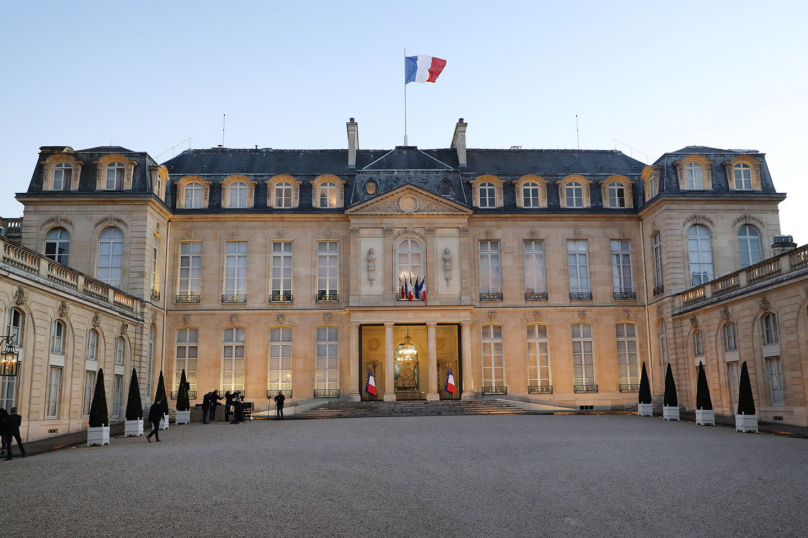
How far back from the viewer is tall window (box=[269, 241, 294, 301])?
3366cm

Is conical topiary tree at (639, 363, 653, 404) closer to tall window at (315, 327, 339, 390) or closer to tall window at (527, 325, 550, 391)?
tall window at (527, 325, 550, 391)

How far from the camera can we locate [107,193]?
30.5m

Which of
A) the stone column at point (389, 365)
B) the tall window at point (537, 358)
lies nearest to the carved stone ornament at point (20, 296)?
the stone column at point (389, 365)

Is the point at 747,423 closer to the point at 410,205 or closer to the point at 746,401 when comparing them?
the point at 746,401

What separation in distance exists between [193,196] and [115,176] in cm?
390

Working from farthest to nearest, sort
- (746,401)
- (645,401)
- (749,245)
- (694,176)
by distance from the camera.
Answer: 1. (694,176)
2. (749,245)
3. (645,401)
4. (746,401)

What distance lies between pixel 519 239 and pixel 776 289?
1333 cm

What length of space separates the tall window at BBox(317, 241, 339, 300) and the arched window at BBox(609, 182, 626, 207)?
12811 mm

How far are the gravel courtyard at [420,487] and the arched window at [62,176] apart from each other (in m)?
16.5

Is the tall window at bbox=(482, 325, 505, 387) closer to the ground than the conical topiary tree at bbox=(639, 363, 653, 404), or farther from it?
farther from it

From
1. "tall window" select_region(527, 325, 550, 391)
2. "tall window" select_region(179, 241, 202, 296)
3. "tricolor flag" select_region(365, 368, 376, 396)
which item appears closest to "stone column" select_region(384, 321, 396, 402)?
"tricolor flag" select_region(365, 368, 376, 396)

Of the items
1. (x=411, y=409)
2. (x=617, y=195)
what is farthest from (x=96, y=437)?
→ (x=617, y=195)

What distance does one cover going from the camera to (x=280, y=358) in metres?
33.1

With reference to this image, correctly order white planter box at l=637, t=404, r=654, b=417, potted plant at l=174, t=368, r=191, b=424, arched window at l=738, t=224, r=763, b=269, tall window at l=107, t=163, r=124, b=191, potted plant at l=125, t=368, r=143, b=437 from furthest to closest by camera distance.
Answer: arched window at l=738, t=224, r=763, b=269 → tall window at l=107, t=163, r=124, b=191 → white planter box at l=637, t=404, r=654, b=417 → potted plant at l=174, t=368, r=191, b=424 → potted plant at l=125, t=368, r=143, b=437
